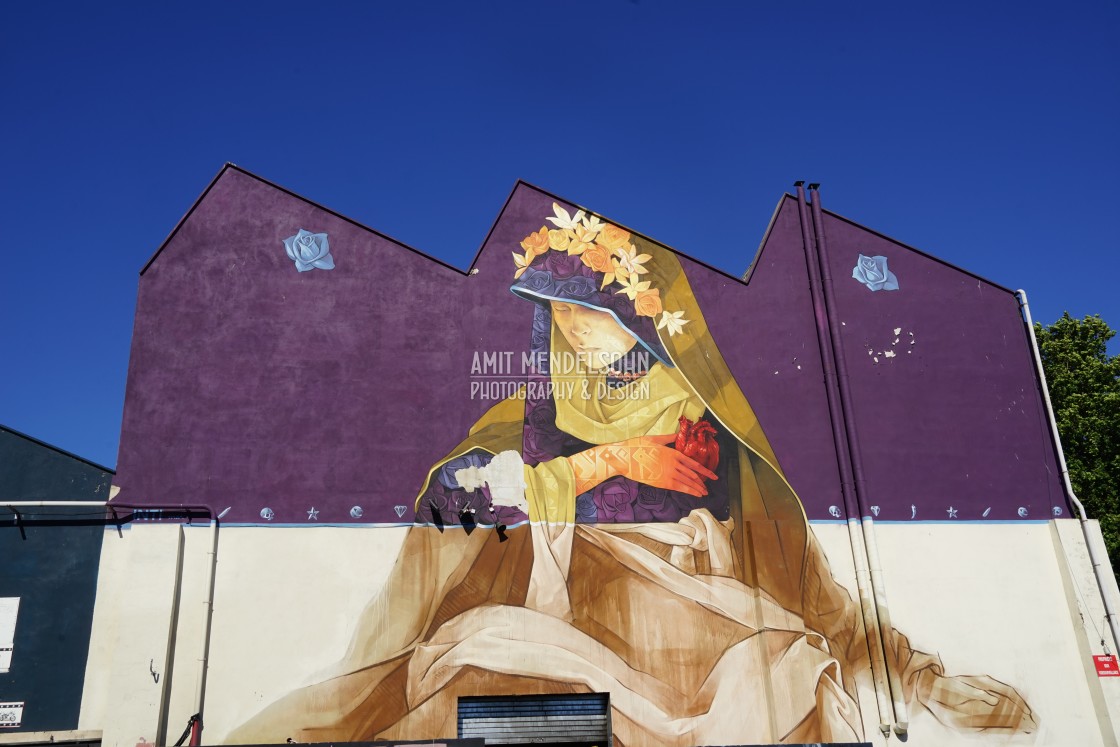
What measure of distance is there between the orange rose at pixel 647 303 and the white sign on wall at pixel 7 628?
11761 millimetres

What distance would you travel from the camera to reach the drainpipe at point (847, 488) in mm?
15867

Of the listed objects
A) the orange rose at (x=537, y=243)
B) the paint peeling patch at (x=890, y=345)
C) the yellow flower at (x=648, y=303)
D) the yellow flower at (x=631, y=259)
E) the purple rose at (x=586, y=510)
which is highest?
the orange rose at (x=537, y=243)

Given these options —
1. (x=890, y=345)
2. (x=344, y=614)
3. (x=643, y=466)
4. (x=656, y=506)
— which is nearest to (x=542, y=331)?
(x=643, y=466)

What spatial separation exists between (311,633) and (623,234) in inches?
366

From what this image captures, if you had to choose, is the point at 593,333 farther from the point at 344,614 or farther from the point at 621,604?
the point at 344,614

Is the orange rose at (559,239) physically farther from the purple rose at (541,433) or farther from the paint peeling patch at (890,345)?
the paint peeling patch at (890,345)

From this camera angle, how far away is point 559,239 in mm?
18109

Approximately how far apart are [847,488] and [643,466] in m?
3.76

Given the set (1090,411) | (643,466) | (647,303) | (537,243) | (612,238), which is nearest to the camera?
(643,466)

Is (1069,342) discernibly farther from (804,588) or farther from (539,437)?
(539,437)

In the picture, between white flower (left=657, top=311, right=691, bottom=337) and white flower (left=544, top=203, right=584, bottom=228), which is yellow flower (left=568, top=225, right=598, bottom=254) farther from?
white flower (left=657, top=311, right=691, bottom=337)

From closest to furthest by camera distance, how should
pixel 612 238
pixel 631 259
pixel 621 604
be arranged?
pixel 621 604 → pixel 631 259 → pixel 612 238

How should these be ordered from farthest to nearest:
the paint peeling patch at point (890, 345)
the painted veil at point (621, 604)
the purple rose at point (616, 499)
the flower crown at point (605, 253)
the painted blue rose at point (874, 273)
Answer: the painted blue rose at point (874, 273), the paint peeling patch at point (890, 345), the flower crown at point (605, 253), the purple rose at point (616, 499), the painted veil at point (621, 604)

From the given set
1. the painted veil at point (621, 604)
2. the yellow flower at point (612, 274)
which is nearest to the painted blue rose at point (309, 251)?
the painted veil at point (621, 604)
